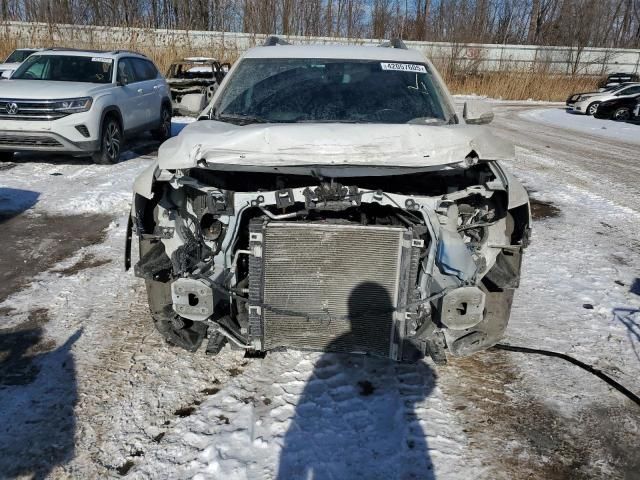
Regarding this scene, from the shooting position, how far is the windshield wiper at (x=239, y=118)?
12.4ft

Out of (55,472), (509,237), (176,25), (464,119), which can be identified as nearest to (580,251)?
(464,119)

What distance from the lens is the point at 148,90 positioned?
35.4 feet

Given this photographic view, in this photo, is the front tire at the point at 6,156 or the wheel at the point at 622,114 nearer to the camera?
the front tire at the point at 6,156

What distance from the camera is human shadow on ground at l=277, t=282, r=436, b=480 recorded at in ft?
8.28

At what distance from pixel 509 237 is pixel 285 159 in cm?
154

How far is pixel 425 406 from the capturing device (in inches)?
118

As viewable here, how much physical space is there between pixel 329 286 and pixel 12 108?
7478mm

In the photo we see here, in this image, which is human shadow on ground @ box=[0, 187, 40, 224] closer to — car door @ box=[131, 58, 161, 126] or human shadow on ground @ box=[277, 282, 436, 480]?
car door @ box=[131, 58, 161, 126]

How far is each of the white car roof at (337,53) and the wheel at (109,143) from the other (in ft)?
17.1

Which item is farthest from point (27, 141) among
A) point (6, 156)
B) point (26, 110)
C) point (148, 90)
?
point (148, 90)

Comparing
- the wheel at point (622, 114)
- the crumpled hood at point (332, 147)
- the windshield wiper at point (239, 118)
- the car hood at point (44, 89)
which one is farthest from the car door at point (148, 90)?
the wheel at point (622, 114)

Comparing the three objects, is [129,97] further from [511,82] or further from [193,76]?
[511,82]

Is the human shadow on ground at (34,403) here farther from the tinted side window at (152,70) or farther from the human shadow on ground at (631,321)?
the tinted side window at (152,70)

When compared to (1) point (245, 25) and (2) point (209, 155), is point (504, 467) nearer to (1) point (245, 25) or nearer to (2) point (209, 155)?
(2) point (209, 155)
